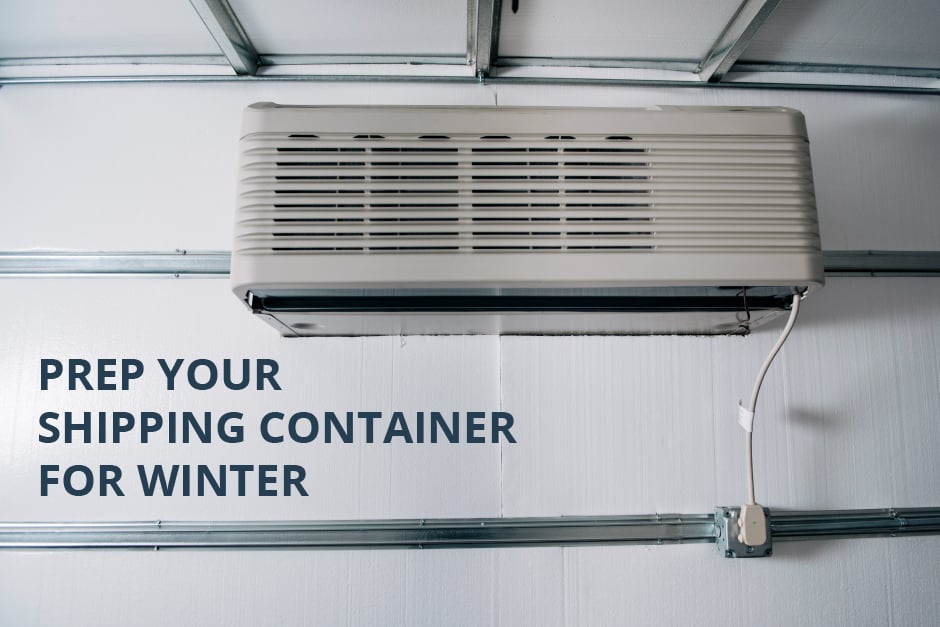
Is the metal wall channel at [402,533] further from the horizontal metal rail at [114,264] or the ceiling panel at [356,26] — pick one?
the ceiling panel at [356,26]

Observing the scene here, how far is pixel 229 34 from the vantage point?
41.9 inches

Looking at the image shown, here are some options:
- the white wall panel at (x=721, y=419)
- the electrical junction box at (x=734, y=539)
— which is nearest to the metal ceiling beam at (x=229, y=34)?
the white wall panel at (x=721, y=419)

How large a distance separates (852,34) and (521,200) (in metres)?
0.86

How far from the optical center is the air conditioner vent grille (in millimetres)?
799

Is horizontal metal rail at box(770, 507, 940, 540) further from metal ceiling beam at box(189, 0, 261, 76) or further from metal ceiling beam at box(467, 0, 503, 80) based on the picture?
metal ceiling beam at box(189, 0, 261, 76)

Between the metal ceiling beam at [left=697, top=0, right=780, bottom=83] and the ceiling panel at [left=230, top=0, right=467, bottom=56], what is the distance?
0.52 meters

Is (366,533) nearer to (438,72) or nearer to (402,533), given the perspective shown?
(402,533)

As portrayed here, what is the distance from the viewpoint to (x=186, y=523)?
1.04m

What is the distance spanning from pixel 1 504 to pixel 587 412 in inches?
44.8

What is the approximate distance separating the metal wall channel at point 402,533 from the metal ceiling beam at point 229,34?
918 millimetres

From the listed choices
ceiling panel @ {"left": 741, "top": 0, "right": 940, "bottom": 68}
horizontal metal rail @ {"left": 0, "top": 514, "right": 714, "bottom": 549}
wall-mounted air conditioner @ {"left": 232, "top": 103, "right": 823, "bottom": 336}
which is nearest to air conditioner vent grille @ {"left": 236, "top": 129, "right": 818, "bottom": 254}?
wall-mounted air conditioner @ {"left": 232, "top": 103, "right": 823, "bottom": 336}

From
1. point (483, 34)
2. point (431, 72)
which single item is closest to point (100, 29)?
point (431, 72)

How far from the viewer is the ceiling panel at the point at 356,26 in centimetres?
103

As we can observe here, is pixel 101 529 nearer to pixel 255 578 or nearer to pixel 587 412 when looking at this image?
pixel 255 578
